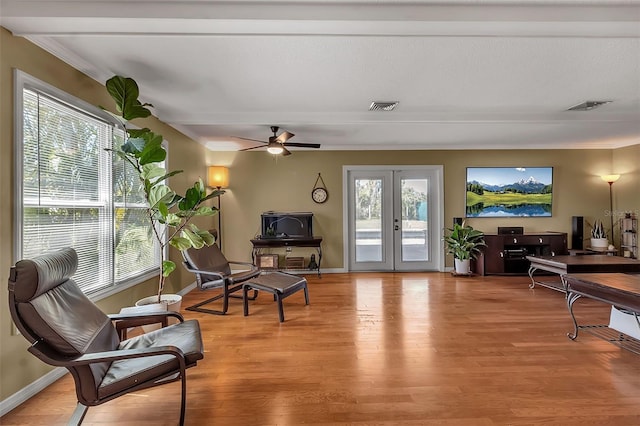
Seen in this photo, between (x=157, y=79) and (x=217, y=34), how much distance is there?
116cm

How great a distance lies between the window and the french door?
3.76m

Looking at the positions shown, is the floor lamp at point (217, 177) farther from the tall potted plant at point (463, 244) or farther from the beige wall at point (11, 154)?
the tall potted plant at point (463, 244)

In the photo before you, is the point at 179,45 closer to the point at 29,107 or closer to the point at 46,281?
the point at 29,107

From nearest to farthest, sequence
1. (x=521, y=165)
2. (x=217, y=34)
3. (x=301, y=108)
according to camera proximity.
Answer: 1. (x=217, y=34)
2. (x=301, y=108)
3. (x=521, y=165)

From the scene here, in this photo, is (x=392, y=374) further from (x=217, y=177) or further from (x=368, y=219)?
(x=217, y=177)

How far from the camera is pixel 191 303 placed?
4246mm

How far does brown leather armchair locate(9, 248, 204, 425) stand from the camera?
1594 mm

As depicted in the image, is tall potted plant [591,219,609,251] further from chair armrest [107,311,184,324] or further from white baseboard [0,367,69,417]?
white baseboard [0,367,69,417]

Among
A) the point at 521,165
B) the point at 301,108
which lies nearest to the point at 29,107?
the point at 301,108

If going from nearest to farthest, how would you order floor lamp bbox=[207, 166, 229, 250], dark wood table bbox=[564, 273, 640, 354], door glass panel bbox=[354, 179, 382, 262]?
dark wood table bbox=[564, 273, 640, 354] < floor lamp bbox=[207, 166, 229, 250] < door glass panel bbox=[354, 179, 382, 262]

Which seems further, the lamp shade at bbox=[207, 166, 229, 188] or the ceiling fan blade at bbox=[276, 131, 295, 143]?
the lamp shade at bbox=[207, 166, 229, 188]

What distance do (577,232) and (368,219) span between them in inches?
155

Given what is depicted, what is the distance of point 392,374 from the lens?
2.36 meters

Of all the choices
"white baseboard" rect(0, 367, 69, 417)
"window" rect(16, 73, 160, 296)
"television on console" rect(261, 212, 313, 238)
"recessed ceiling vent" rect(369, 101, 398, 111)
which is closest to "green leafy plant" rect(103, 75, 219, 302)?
"window" rect(16, 73, 160, 296)
